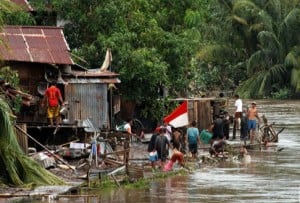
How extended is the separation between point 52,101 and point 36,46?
1.92m

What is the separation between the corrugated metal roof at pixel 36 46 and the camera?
77.6 feet

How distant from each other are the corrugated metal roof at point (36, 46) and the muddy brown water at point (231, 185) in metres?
5.19

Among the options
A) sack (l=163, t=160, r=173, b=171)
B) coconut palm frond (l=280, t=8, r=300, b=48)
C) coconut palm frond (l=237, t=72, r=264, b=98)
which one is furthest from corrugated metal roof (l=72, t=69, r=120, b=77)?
coconut palm frond (l=280, t=8, r=300, b=48)

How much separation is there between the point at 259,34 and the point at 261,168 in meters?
46.9

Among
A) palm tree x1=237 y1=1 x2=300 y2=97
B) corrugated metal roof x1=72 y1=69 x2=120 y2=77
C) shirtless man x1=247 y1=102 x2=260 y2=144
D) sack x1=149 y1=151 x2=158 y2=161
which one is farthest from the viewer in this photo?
palm tree x1=237 y1=1 x2=300 y2=97

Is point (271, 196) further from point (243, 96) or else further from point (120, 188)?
point (243, 96)

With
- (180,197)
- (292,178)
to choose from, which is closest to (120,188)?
(180,197)

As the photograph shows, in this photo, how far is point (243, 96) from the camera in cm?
6875

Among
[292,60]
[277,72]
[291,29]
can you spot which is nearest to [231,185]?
[292,60]

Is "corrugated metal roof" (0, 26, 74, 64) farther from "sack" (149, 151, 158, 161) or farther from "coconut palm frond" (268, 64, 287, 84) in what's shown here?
"coconut palm frond" (268, 64, 287, 84)

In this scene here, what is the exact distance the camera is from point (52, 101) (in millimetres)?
23281

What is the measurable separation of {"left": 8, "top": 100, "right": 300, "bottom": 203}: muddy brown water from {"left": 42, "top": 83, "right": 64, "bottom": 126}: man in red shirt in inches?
167

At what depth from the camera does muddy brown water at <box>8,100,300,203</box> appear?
684 inches

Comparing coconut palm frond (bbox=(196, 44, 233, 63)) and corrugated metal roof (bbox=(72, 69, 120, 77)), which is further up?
coconut palm frond (bbox=(196, 44, 233, 63))
